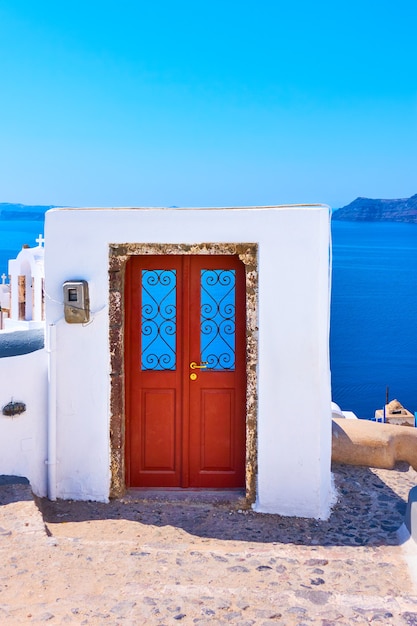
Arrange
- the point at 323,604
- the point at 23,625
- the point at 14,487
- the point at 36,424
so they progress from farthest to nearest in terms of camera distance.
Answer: the point at 36,424, the point at 14,487, the point at 323,604, the point at 23,625

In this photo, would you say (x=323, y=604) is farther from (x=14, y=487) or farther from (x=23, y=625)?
(x=14, y=487)

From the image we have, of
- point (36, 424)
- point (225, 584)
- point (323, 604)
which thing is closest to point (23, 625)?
point (225, 584)

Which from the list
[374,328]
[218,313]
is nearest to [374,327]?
[374,328]

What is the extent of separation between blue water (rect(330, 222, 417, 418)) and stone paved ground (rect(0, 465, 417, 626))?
88.8 feet

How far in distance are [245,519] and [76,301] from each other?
7.76 feet

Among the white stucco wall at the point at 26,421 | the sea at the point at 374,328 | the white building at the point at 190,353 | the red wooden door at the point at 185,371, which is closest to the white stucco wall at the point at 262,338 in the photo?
the white building at the point at 190,353

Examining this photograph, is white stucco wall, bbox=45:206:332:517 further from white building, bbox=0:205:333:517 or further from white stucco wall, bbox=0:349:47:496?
white stucco wall, bbox=0:349:47:496

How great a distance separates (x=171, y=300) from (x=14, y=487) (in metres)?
2.07

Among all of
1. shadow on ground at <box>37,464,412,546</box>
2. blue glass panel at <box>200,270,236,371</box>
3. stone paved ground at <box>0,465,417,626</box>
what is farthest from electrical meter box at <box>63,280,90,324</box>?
shadow on ground at <box>37,464,412,546</box>

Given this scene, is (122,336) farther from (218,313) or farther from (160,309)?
(218,313)

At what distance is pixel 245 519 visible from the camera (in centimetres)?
577

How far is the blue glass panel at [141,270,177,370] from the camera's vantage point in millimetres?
6070

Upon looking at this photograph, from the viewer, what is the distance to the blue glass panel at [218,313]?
6047mm

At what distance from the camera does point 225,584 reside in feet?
13.1
